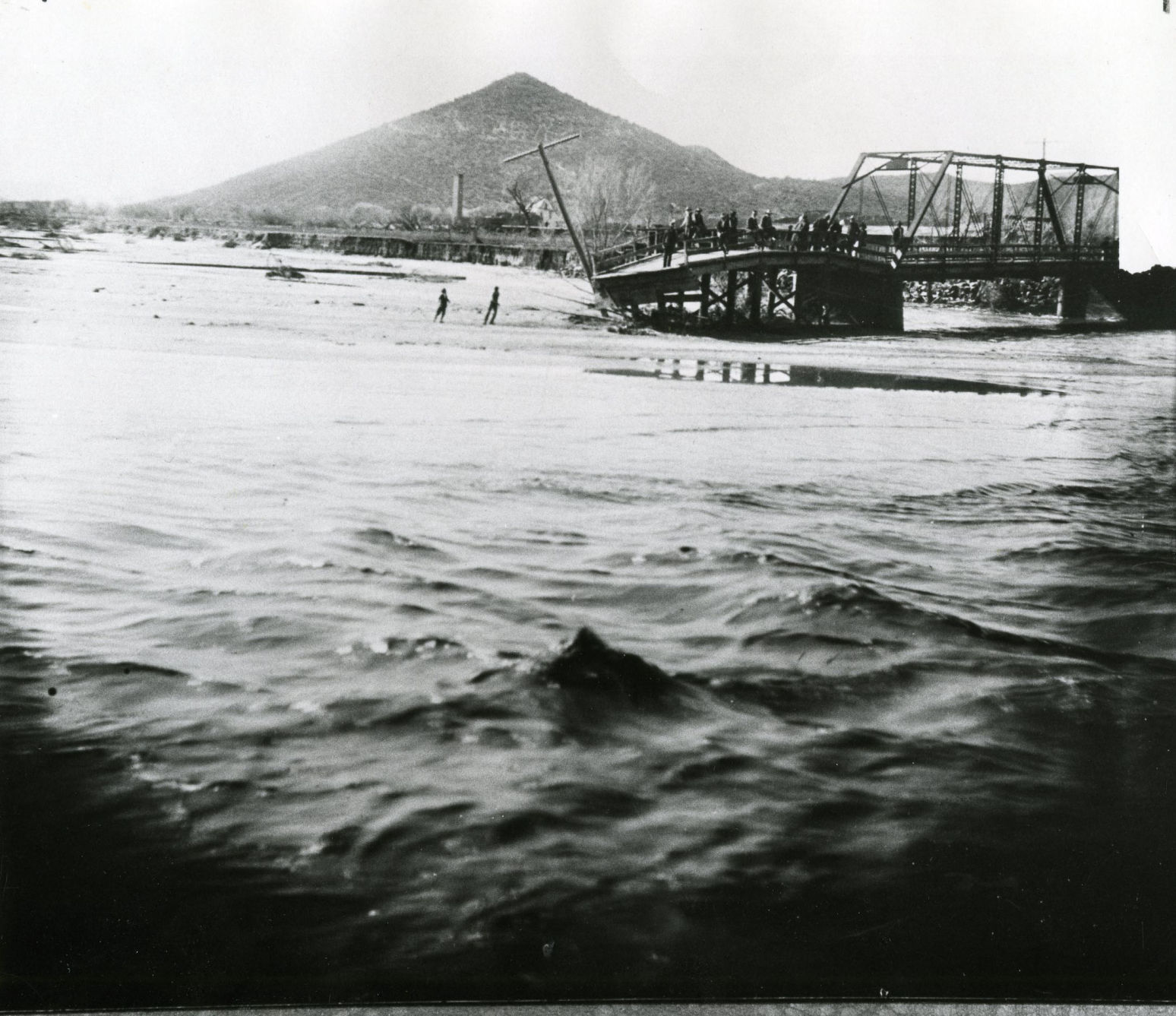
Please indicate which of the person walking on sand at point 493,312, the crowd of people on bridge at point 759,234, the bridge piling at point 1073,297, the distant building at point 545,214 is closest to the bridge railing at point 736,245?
the crowd of people on bridge at point 759,234

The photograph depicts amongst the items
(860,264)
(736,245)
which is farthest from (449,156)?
(860,264)

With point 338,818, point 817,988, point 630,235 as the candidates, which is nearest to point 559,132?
point 630,235

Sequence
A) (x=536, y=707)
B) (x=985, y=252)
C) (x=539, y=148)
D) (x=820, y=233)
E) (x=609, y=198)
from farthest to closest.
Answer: (x=985, y=252) → (x=820, y=233) → (x=609, y=198) → (x=539, y=148) → (x=536, y=707)

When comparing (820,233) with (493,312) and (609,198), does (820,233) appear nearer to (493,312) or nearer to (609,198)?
(609,198)

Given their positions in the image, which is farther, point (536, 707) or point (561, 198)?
point (561, 198)

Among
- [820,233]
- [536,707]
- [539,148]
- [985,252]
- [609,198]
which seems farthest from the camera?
[985,252]

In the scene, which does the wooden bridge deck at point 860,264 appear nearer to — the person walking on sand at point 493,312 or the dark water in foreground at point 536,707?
the person walking on sand at point 493,312
